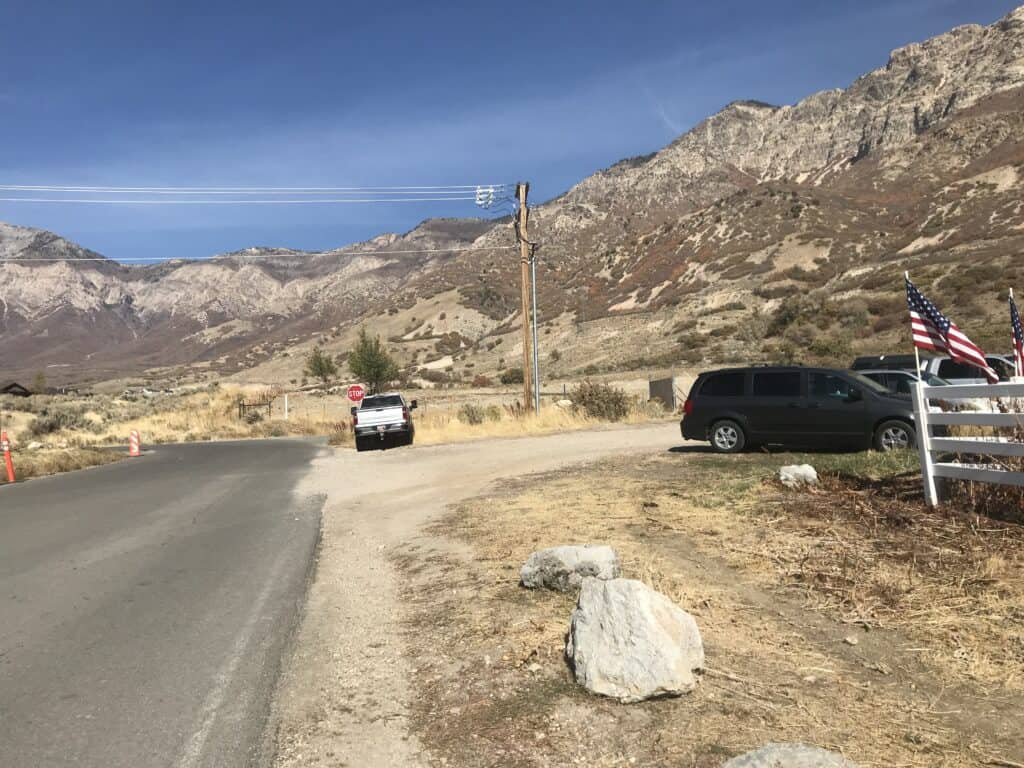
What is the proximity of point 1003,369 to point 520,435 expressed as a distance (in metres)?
13.7

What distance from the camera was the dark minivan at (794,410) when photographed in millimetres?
14219

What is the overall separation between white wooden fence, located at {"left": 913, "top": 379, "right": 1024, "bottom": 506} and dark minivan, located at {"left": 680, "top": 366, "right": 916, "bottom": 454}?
588 cm

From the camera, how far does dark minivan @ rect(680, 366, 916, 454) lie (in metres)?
14.2

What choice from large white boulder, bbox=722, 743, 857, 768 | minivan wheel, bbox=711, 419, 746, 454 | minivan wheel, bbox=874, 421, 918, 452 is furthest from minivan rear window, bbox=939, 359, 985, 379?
large white boulder, bbox=722, 743, 857, 768

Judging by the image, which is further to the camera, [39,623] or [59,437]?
[59,437]

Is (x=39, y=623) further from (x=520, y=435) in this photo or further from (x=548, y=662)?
(x=520, y=435)

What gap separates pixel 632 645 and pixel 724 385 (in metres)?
12.3

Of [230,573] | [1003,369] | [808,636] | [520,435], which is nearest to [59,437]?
[520,435]

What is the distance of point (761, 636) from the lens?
526 cm

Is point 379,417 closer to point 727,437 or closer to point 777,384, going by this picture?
point 727,437

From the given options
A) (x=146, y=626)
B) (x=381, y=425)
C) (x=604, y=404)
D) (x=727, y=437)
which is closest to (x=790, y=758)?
(x=146, y=626)

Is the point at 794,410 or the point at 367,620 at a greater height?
the point at 794,410

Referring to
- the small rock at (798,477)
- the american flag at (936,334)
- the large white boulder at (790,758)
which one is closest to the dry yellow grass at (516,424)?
the small rock at (798,477)

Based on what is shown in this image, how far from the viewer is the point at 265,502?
14.3 metres
